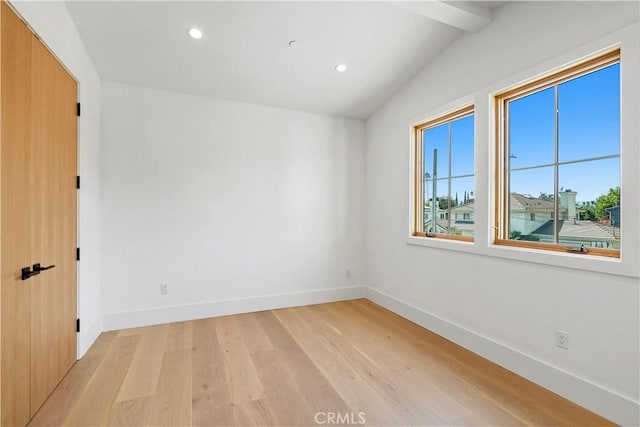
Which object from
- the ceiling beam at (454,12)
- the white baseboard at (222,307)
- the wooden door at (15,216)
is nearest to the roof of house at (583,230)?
the ceiling beam at (454,12)

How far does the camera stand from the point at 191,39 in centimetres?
257

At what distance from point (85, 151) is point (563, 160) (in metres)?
3.97

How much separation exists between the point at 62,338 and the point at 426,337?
10.2 ft

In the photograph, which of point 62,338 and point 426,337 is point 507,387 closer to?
point 426,337

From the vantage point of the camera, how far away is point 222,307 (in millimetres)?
3479

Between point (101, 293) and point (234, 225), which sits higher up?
point (234, 225)

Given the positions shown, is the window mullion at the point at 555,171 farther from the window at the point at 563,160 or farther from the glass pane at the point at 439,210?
Result: the glass pane at the point at 439,210

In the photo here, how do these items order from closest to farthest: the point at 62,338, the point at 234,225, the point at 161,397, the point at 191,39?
the point at 161,397
the point at 62,338
the point at 191,39
the point at 234,225

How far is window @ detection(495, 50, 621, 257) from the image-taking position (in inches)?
73.5

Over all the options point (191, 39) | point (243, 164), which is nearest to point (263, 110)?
point (243, 164)

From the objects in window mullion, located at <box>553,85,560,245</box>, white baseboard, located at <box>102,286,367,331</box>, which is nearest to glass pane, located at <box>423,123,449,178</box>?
window mullion, located at <box>553,85,560,245</box>

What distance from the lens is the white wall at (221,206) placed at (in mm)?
3109

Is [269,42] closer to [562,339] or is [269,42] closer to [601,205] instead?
[601,205]

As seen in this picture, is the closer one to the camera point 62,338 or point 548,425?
point 548,425
